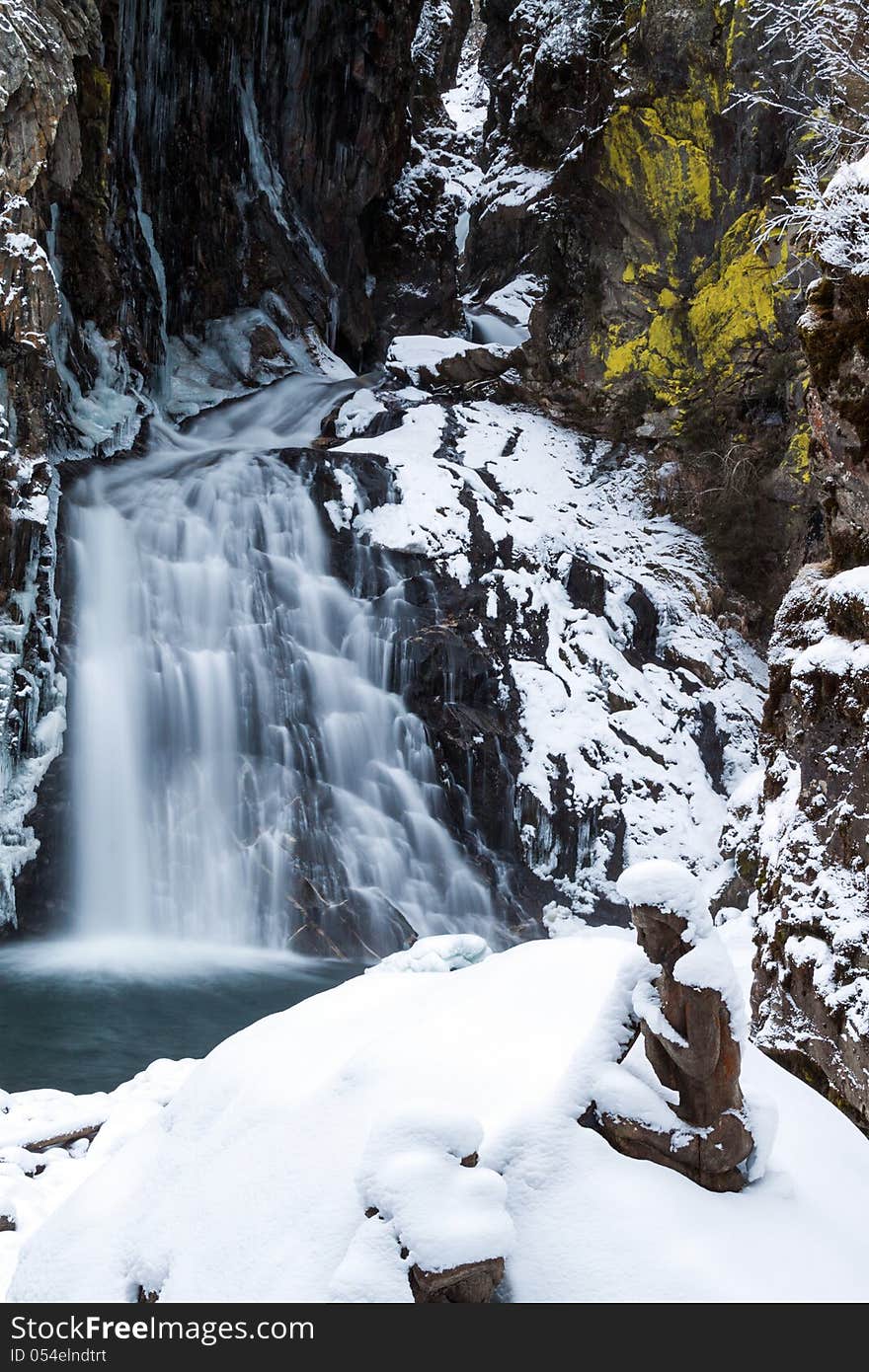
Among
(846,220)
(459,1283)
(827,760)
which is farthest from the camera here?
(846,220)

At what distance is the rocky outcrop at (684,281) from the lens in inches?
640

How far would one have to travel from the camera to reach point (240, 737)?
39.2 ft

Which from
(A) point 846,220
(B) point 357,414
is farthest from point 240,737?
(A) point 846,220

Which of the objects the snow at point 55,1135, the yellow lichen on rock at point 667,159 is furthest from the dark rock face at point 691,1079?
the yellow lichen on rock at point 667,159

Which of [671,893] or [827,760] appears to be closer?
[671,893]

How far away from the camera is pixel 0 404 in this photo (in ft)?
36.3

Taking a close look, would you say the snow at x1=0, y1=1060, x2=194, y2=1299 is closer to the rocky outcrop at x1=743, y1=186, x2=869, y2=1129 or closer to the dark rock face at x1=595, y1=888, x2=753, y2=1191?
the dark rock face at x1=595, y1=888, x2=753, y2=1191

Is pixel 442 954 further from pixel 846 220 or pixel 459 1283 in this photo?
pixel 846 220

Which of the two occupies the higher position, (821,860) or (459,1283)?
(821,860)

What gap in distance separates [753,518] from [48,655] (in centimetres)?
1150

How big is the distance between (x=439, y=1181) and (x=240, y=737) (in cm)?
1000

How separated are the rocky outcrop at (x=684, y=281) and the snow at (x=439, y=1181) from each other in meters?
13.8

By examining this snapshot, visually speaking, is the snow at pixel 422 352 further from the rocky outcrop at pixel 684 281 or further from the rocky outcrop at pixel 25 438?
the rocky outcrop at pixel 25 438

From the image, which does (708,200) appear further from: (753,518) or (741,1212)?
(741,1212)
